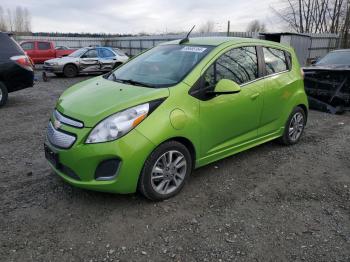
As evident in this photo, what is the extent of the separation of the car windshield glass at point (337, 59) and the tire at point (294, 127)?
4390 millimetres

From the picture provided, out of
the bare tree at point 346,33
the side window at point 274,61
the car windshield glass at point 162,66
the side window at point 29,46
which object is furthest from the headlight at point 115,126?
the bare tree at point 346,33

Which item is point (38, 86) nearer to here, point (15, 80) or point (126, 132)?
point (15, 80)

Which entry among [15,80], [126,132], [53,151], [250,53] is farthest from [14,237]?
[15,80]

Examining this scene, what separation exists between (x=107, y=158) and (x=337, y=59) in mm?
8141

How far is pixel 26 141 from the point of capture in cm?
523

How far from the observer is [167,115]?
10.4 feet

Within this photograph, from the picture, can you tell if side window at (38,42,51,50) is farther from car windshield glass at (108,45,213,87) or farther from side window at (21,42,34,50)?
car windshield glass at (108,45,213,87)

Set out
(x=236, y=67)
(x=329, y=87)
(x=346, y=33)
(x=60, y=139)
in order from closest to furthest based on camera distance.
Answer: (x=60, y=139), (x=236, y=67), (x=329, y=87), (x=346, y=33)

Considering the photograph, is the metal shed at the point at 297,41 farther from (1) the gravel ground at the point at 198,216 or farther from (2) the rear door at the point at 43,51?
(1) the gravel ground at the point at 198,216

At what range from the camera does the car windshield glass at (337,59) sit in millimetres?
8617

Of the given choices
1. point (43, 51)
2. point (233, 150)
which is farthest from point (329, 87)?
point (43, 51)

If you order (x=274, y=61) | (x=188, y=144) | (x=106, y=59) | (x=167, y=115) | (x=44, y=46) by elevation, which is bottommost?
(x=188, y=144)

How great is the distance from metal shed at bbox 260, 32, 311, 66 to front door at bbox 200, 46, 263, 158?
13.9m

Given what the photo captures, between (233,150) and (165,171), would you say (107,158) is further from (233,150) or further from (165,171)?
(233,150)
